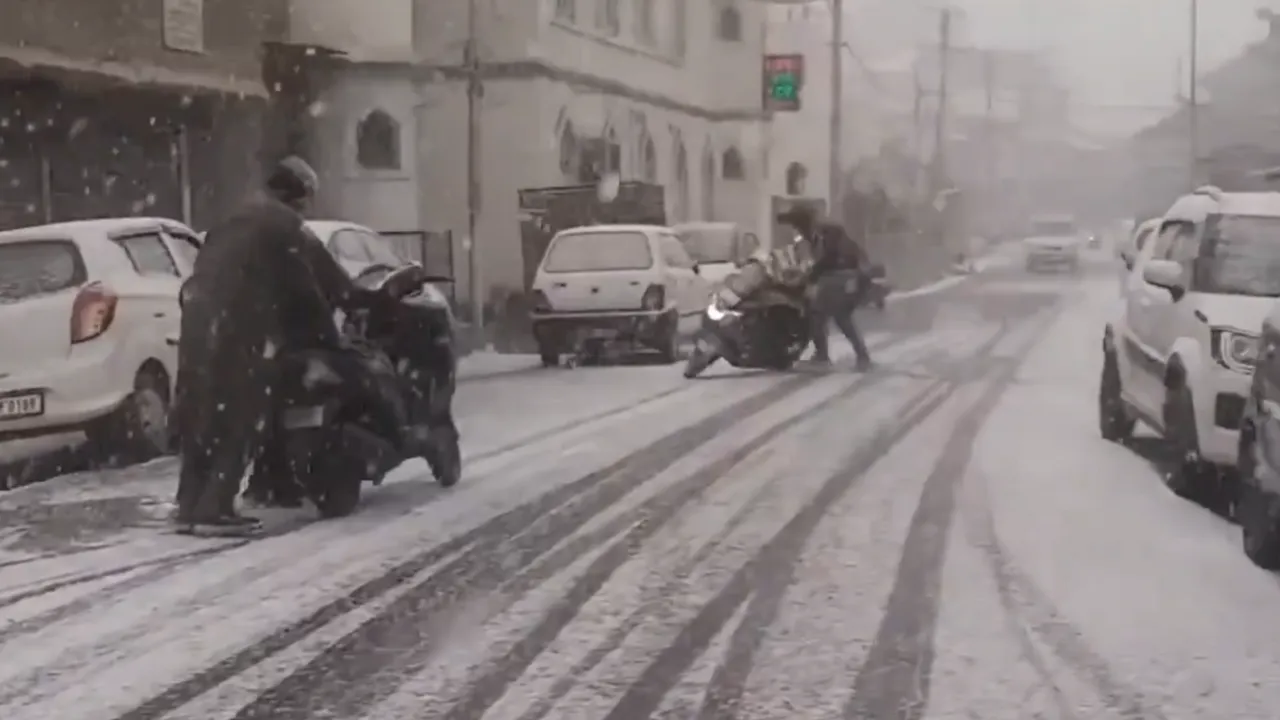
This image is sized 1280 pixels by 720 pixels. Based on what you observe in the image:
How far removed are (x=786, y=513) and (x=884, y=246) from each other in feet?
115

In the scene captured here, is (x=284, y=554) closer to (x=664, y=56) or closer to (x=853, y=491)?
(x=853, y=491)

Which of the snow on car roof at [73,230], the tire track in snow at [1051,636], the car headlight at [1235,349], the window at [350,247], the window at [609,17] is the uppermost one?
the window at [609,17]

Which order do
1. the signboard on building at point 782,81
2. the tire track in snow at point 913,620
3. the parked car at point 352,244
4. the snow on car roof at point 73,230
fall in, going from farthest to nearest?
the signboard on building at point 782,81, the parked car at point 352,244, the snow on car roof at point 73,230, the tire track in snow at point 913,620

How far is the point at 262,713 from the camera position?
16.6ft

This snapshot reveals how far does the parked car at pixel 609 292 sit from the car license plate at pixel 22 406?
8799mm

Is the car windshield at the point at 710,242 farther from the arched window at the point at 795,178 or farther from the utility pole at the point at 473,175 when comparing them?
the arched window at the point at 795,178

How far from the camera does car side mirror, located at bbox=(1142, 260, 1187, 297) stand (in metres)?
9.24

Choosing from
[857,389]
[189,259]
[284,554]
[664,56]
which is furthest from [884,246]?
[284,554]

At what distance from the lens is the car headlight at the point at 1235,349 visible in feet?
28.2

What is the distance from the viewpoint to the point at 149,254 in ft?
37.9

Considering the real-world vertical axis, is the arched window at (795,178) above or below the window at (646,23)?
below

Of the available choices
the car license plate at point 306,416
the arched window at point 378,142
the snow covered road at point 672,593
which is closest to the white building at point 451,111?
the arched window at point 378,142

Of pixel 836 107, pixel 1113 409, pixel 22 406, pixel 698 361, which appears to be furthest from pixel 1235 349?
pixel 836 107

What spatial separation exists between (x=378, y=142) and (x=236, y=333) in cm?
2030
